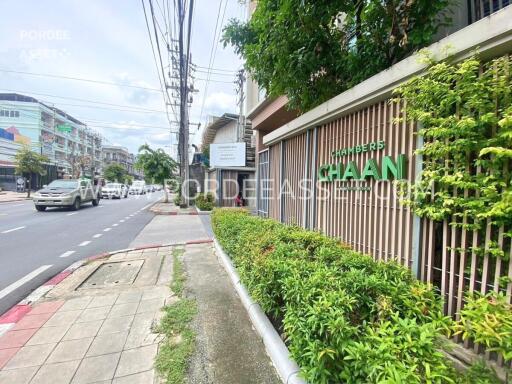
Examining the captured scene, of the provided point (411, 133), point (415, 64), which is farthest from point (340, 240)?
point (415, 64)

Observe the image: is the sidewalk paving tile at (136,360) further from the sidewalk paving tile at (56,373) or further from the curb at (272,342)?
the curb at (272,342)

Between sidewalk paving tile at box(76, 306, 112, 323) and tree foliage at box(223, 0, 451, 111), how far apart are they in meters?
4.17

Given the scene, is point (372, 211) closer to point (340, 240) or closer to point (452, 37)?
point (340, 240)

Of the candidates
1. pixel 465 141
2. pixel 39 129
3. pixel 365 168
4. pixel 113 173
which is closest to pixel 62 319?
pixel 365 168

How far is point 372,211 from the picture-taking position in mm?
3139

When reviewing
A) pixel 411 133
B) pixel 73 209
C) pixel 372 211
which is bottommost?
pixel 73 209

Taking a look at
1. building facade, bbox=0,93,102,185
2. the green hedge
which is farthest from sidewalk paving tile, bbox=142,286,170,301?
building facade, bbox=0,93,102,185

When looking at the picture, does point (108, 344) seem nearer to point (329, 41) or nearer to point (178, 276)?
point (178, 276)

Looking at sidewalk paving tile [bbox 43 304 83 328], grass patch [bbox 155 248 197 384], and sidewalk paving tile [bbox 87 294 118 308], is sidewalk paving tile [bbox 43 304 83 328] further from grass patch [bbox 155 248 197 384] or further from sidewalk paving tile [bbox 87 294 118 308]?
grass patch [bbox 155 248 197 384]

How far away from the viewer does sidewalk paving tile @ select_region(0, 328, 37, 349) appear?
2.70 meters

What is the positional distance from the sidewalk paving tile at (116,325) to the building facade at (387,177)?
294cm

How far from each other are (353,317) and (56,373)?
2.56 metres

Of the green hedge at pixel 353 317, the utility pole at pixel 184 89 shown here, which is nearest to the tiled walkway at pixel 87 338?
the green hedge at pixel 353 317

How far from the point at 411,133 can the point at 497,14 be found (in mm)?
1024
